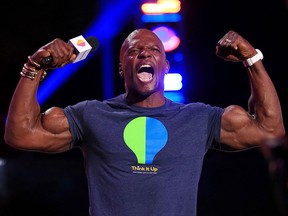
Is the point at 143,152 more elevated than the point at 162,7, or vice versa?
the point at 162,7

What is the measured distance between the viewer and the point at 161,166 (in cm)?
243

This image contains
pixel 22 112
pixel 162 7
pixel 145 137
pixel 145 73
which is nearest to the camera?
pixel 22 112

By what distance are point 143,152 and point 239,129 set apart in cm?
41

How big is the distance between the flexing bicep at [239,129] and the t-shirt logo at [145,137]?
25cm

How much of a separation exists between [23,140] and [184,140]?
641mm

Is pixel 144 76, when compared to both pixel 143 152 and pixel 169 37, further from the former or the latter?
pixel 169 37

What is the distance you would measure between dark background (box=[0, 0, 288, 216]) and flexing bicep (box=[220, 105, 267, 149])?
0.78 m

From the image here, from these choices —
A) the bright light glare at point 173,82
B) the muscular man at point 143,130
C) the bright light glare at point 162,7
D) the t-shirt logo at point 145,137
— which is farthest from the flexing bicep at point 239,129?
the bright light glare at point 162,7

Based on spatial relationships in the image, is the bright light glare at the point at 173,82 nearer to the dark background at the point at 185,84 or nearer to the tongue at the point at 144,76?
the dark background at the point at 185,84

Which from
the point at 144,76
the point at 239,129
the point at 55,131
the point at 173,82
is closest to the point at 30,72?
the point at 55,131

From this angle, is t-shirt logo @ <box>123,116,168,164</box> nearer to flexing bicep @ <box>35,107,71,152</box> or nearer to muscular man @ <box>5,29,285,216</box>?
muscular man @ <box>5,29,285,216</box>

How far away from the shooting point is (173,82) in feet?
19.5

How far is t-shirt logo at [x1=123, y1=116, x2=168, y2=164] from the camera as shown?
8.07ft

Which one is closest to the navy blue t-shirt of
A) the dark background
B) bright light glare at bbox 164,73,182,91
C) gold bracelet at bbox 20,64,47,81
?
gold bracelet at bbox 20,64,47,81
